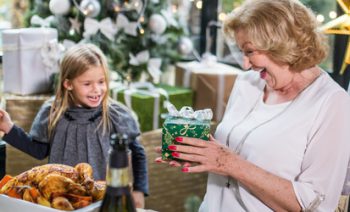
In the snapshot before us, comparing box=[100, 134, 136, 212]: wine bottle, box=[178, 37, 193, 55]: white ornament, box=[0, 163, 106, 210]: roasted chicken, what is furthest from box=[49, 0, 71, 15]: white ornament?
box=[100, 134, 136, 212]: wine bottle

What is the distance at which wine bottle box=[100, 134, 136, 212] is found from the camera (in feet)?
2.75

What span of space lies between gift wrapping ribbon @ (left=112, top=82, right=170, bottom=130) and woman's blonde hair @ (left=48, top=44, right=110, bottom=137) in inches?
36.8

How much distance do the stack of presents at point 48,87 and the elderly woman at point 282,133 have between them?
143 cm

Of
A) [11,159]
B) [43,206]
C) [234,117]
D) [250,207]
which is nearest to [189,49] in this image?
[11,159]

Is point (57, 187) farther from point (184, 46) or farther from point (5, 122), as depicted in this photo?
point (184, 46)

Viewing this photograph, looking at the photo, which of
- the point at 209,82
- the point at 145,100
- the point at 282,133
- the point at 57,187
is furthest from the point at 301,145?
the point at 209,82

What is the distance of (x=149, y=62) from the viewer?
322 cm

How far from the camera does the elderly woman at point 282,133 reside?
1.43 m

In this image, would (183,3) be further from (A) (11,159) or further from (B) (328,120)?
(B) (328,120)

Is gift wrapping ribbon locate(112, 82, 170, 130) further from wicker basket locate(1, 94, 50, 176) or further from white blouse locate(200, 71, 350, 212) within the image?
white blouse locate(200, 71, 350, 212)

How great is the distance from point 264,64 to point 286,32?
12cm

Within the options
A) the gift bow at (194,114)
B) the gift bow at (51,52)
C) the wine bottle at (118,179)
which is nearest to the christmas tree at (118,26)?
the gift bow at (51,52)

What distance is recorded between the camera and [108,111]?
2066mm

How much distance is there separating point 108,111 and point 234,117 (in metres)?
0.57
